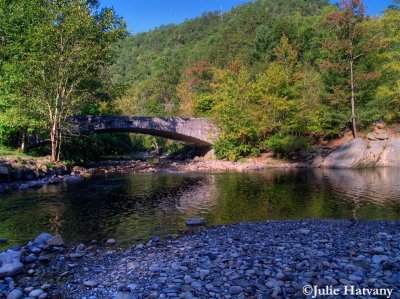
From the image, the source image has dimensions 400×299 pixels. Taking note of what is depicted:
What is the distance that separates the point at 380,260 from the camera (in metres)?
7.13

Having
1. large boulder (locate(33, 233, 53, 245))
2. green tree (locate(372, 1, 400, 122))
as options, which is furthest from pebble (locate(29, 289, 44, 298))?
green tree (locate(372, 1, 400, 122))

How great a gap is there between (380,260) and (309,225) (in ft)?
13.3

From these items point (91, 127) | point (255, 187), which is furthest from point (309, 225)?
point (91, 127)

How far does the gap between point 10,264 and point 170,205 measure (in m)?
8.31

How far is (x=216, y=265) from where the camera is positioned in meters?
7.21

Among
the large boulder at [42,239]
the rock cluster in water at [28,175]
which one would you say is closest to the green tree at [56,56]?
the rock cluster in water at [28,175]

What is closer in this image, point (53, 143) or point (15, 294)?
point (15, 294)

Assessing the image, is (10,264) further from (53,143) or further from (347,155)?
(347,155)

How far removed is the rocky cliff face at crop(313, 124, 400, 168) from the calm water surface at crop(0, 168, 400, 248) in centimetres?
791

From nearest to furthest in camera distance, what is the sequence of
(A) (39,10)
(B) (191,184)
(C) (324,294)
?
(C) (324,294) < (B) (191,184) < (A) (39,10)

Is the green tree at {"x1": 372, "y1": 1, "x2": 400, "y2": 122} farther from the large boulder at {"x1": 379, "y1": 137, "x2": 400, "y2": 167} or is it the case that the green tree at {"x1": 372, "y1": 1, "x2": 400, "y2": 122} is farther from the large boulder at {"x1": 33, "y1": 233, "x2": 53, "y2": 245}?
the large boulder at {"x1": 33, "y1": 233, "x2": 53, "y2": 245}

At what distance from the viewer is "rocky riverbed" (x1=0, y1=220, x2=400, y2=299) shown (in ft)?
20.3

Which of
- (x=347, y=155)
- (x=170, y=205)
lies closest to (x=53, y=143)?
(x=170, y=205)

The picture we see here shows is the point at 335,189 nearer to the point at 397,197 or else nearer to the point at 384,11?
the point at 397,197
